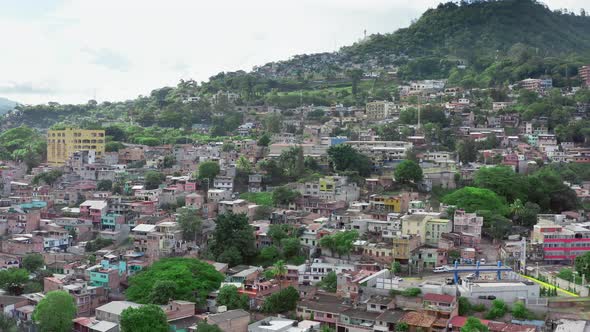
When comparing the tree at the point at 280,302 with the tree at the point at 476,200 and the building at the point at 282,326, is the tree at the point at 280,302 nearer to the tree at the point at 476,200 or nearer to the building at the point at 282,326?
the building at the point at 282,326

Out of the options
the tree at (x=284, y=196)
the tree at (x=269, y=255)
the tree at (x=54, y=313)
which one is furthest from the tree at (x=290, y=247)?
the tree at (x=54, y=313)

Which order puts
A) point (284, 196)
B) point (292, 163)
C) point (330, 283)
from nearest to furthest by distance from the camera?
point (330, 283)
point (284, 196)
point (292, 163)

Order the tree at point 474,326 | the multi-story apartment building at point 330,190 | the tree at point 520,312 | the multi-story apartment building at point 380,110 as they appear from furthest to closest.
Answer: the multi-story apartment building at point 380,110 → the multi-story apartment building at point 330,190 → the tree at point 520,312 → the tree at point 474,326

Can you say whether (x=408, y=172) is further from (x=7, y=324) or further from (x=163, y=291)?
(x=7, y=324)

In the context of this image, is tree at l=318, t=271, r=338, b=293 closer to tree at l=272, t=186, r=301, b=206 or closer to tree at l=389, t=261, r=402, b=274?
tree at l=389, t=261, r=402, b=274

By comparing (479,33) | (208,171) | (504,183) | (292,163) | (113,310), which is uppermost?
(479,33)

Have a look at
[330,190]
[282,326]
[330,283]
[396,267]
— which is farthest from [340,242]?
[330,190]

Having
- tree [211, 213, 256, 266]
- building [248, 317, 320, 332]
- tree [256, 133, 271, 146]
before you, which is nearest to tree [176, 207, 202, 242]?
tree [211, 213, 256, 266]
